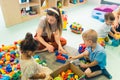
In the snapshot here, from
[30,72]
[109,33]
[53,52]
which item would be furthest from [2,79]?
[109,33]

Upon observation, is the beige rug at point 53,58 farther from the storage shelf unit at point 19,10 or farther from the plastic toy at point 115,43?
the storage shelf unit at point 19,10

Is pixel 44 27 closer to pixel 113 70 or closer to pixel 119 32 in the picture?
pixel 113 70

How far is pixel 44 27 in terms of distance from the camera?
1560 mm

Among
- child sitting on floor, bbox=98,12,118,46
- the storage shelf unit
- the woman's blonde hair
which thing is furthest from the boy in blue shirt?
the storage shelf unit

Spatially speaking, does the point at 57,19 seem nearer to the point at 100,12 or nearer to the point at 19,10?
the point at 19,10

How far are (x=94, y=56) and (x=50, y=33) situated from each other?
1.72 feet

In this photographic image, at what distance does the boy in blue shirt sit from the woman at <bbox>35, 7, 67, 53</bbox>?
331 millimetres

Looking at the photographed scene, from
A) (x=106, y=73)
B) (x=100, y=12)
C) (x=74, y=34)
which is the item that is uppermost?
(x=100, y=12)

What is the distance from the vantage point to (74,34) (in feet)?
6.98

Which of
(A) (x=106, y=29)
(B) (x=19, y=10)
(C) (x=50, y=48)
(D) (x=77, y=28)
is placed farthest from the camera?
(B) (x=19, y=10)

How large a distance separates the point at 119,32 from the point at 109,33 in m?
0.15

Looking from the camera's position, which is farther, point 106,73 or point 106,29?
point 106,29

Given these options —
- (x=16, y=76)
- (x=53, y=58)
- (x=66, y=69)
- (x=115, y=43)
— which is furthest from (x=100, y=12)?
(x=16, y=76)

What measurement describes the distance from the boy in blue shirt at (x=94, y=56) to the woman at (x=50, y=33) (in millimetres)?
331
